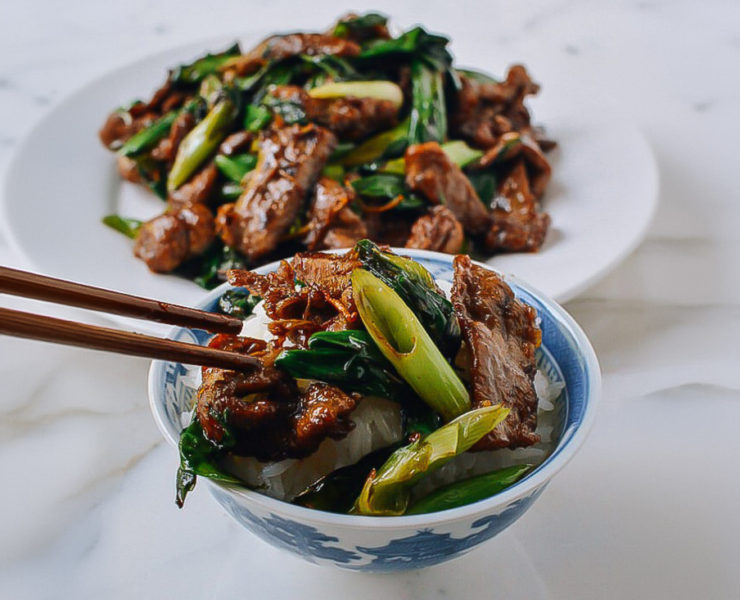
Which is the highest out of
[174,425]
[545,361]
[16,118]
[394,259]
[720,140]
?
[394,259]

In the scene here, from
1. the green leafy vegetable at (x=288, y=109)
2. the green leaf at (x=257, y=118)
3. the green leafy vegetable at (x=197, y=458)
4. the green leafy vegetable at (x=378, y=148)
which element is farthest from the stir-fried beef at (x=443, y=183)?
the green leafy vegetable at (x=197, y=458)

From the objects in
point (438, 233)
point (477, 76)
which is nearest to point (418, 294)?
point (438, 233)

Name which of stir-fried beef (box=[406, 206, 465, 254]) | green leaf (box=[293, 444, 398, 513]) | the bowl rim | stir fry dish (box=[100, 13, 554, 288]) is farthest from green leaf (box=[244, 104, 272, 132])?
green leaf (box=[293, 444, 398, 513])

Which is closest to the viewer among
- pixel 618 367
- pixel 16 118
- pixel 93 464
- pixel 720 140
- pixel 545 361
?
pixel 545 361

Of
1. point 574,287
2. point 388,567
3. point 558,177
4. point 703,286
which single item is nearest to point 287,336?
point 388,567

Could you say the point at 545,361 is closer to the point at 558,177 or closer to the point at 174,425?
the point at 174,425

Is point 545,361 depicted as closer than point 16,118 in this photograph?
Yes
